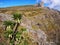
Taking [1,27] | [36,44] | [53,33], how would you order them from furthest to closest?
[53,33]
[36,44]
[1,27]

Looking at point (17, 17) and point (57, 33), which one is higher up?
point (17, 17)

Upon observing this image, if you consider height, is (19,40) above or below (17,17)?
below

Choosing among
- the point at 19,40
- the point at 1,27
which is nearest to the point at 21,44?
the point at 19,40

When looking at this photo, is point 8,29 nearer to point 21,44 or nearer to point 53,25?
point 21,44

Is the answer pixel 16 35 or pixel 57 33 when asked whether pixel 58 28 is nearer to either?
pixel 57 33

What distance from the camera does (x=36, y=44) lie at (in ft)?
295

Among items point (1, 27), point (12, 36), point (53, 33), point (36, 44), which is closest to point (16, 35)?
point (12, 36)

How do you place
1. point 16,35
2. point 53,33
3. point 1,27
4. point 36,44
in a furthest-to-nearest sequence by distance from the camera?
point 53,33 < point 36,44 < point 1,27 < point 16,35

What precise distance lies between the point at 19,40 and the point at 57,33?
525ft

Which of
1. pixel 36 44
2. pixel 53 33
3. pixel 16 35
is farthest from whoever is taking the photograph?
pixel 53 33

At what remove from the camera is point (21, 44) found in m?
36.1

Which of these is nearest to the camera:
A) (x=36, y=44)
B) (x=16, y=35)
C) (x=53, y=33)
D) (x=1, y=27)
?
(x=16, y=35)

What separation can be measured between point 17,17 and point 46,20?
6516 inches

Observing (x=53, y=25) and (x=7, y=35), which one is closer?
(x=7, y=35)
